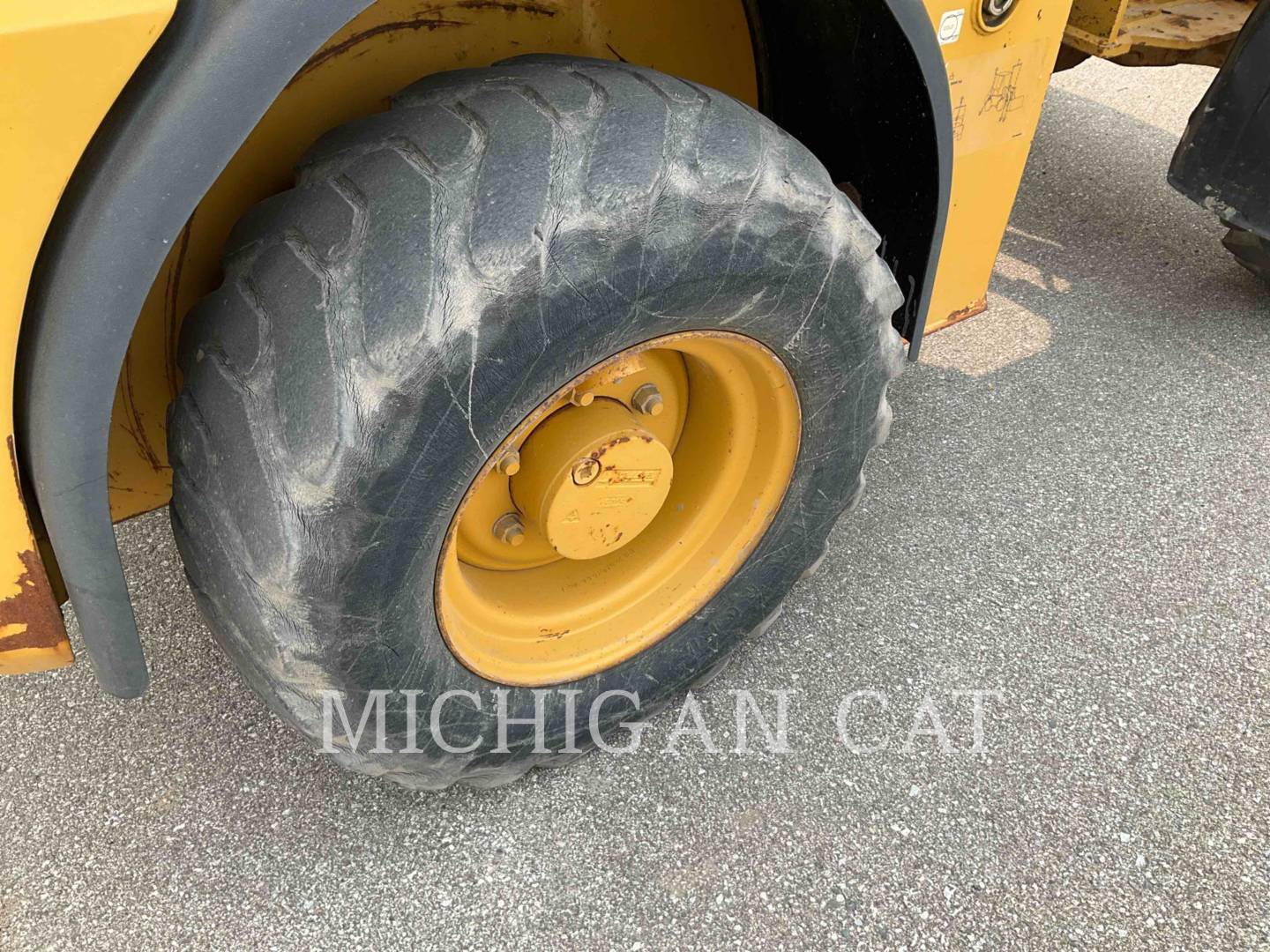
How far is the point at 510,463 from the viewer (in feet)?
4.44

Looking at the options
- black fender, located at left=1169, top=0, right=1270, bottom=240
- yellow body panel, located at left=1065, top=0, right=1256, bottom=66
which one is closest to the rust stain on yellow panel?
yellow body panel, located at left=1065, top=0, right=1256, bottom=66

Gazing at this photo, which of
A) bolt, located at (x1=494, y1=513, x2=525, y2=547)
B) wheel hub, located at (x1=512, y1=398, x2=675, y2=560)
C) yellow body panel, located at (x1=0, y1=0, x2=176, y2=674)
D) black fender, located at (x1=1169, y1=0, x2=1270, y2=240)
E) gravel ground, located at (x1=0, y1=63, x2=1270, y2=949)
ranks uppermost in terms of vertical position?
yellow body panel, located at (x1=0, y1=0, x2=176, y2=674)

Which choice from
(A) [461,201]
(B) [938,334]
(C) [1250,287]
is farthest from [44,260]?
(C) [1250,287]

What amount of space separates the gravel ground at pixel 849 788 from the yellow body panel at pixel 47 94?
3.34ft

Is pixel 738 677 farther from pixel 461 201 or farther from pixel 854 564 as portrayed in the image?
pixel 461 201

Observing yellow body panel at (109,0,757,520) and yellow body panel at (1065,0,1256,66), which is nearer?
yellow body panel at (109,0,757,520)

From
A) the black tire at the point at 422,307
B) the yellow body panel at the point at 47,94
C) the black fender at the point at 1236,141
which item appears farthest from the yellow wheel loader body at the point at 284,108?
the black fender at the point at 1236,141

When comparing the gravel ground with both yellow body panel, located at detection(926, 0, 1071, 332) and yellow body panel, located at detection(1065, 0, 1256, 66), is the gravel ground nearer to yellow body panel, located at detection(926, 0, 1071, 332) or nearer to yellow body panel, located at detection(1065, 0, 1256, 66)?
yellow body panel, located at detection(926, 0, 1071, 332)

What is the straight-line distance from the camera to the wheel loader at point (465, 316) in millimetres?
861

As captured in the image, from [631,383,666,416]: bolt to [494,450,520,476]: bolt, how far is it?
221 millimetres

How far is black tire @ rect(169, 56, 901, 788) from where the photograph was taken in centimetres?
104

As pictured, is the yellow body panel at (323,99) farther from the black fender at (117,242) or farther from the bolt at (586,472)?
the bolt at (586,472)

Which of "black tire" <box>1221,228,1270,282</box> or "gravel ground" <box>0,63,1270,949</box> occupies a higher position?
"black tire" <box>1221,228,1270,282</box>

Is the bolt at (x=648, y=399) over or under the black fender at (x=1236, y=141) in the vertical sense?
under
